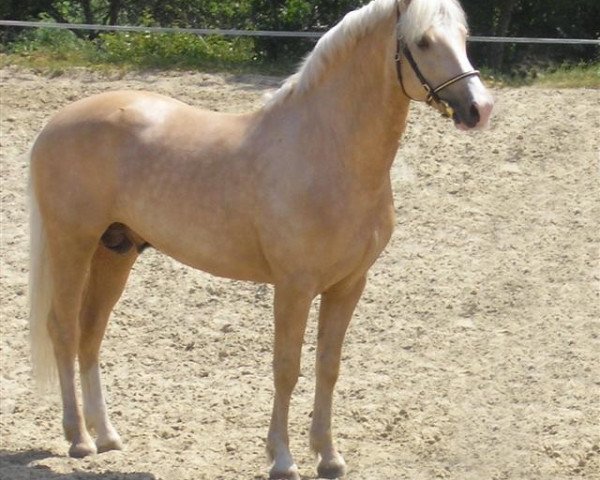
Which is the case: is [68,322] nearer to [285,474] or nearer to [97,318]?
[97,318]

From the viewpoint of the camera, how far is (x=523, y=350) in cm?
715

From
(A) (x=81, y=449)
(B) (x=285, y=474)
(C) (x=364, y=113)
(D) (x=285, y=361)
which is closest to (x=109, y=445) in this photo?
(A) (x=81, y=449)

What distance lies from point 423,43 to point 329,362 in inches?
58.7

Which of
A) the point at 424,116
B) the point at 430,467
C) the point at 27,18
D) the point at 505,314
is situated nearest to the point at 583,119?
the point at 424,116

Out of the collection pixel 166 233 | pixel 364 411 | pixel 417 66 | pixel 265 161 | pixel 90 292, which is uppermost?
pixel 417 66

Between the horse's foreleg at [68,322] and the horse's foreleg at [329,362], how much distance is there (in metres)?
1.08

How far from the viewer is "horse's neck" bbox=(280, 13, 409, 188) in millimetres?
5113

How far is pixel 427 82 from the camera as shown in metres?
4.86

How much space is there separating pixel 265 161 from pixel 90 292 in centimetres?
137

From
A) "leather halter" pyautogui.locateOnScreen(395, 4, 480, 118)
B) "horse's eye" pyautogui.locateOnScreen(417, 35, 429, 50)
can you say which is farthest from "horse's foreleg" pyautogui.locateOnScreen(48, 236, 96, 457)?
"horse's eye" pyautogui.locateOnScreen(417, 35, 429, 50)

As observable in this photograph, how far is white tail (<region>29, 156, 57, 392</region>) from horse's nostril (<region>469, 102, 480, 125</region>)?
87.0 inches

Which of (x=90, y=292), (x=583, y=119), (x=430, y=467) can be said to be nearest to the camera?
(x=430, y=467)

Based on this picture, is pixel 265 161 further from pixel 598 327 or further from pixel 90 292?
pixel 598 327

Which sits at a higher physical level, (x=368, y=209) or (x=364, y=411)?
(x=368, y=209)
